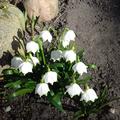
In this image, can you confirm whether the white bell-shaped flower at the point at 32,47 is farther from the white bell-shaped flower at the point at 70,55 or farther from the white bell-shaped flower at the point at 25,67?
the white bell-shaped flower at the point at 70,55

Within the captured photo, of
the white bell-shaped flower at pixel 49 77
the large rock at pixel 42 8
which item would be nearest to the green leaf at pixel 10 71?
the white bell-shaped flower at pixel 49 77

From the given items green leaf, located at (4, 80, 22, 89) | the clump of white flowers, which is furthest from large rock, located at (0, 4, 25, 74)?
green leaf, located at (4, 80, 22, 89)

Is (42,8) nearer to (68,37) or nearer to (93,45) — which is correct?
(93,45)

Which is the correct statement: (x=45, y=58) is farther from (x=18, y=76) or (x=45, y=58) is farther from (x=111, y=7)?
(x=111, y=7)

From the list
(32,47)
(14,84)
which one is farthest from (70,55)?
(14,84)

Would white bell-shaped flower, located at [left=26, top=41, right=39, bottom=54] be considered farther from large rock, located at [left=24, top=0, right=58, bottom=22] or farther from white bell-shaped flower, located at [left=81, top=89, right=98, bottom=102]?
large rock, located at [left=24, top=0, right=58, bottom=22]

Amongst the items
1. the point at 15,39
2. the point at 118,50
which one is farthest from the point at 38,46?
the point at 118,50
